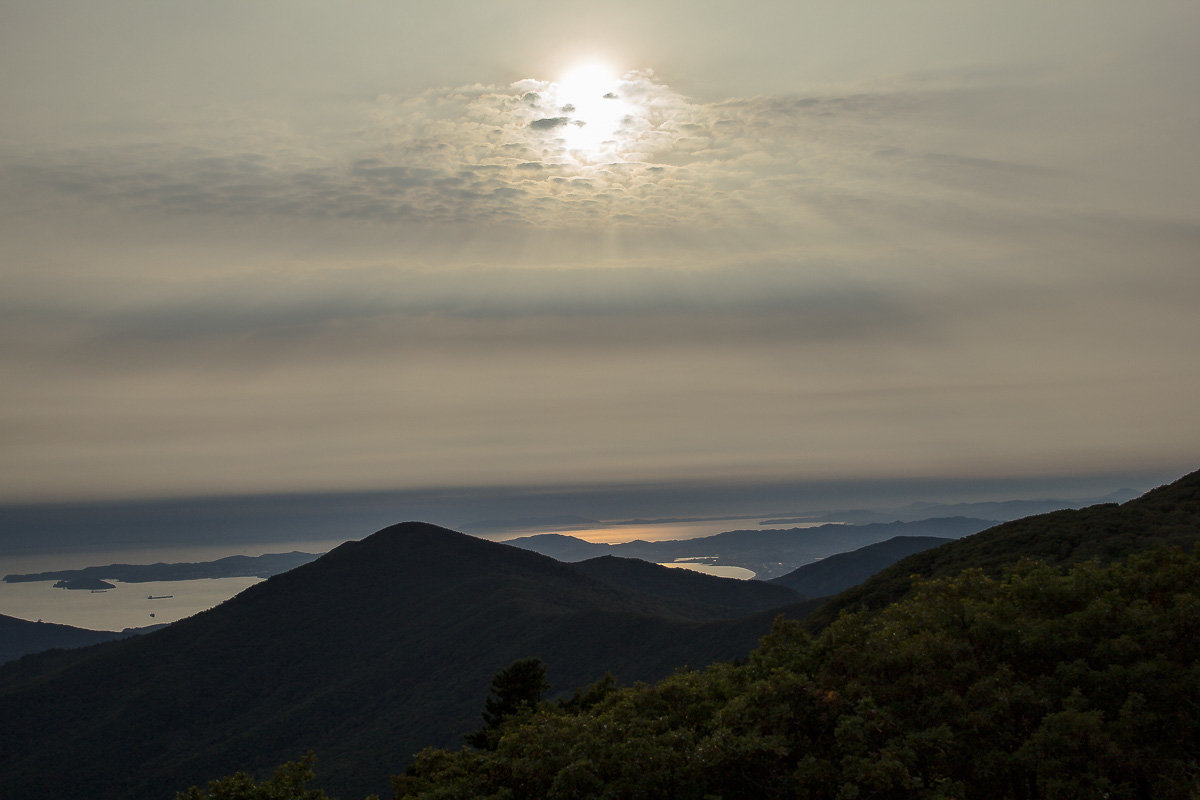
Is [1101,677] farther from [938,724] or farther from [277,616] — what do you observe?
[277,616]

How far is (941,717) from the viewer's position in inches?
802

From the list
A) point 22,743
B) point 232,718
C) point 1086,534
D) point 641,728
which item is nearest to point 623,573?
point 232,718

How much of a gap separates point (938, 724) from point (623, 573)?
175358 millimetres

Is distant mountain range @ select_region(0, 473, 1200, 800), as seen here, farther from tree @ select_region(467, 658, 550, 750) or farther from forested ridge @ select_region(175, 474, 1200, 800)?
forested ridge @ select_region(175, 474, 1200, 800)

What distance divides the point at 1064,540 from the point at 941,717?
143ft

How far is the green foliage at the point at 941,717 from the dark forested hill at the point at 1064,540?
27.0 meters

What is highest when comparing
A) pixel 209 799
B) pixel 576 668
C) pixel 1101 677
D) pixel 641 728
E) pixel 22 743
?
pixel 1101 677

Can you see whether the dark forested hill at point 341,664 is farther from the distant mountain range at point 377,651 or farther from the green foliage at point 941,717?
the green foliage at point 941,717

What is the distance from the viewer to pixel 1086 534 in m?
56.0

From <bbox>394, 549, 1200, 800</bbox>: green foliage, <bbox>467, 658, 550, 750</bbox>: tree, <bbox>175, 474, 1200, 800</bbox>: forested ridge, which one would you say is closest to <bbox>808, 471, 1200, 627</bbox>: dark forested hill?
<bbox>467, 658, 550, 750</bbox>: tree

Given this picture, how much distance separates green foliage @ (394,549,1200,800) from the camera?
18453mm

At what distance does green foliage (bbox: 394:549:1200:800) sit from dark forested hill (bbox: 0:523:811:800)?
71.8 meters

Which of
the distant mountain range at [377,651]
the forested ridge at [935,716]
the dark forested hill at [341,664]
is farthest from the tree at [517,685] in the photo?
the dark forested hill at [341,664]

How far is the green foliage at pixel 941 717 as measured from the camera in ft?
60.5
